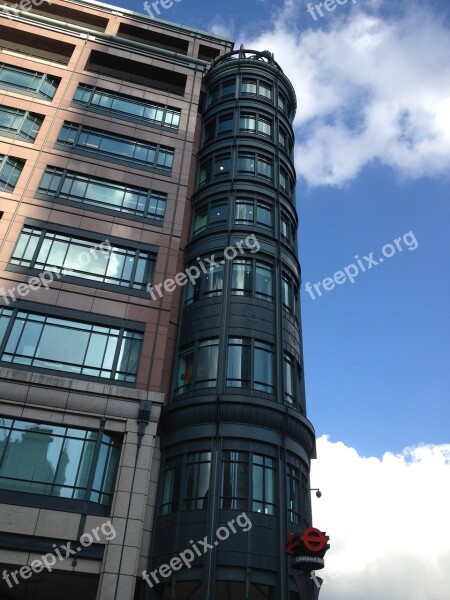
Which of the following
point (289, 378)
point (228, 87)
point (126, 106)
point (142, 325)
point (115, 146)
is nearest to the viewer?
point (142, 325)

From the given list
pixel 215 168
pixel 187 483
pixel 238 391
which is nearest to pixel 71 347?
pixel 238 391

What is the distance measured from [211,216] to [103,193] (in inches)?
253

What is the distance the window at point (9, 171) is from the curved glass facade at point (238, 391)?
1030 cm

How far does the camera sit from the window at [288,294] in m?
27.3

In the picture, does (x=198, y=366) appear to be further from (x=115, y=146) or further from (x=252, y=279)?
(x=115, y=146)

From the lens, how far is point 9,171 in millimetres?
27828

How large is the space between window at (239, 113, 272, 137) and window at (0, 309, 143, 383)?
17.6m

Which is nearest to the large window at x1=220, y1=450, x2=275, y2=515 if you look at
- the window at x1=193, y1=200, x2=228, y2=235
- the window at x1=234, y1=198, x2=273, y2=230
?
the window at x1=234, y1=198, x2=273, y2=230

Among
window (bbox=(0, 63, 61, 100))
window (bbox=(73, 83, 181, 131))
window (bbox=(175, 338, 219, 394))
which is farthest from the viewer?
window (bbox=(73, 83, 181, 131))

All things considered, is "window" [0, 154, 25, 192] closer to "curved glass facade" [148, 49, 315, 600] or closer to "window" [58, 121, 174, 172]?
"window" [58, 121, 174, 172]

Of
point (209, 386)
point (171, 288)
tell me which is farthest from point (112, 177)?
point (209, 386)

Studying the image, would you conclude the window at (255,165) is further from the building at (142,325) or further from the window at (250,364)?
the window at (250,364)

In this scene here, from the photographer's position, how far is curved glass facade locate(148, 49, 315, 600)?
63.3ft

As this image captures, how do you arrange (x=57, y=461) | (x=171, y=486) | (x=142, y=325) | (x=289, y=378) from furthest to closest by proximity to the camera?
(x=289, y=378) → (x=142, y=325) → (x=171, y=486) → (x=57, y=461)
